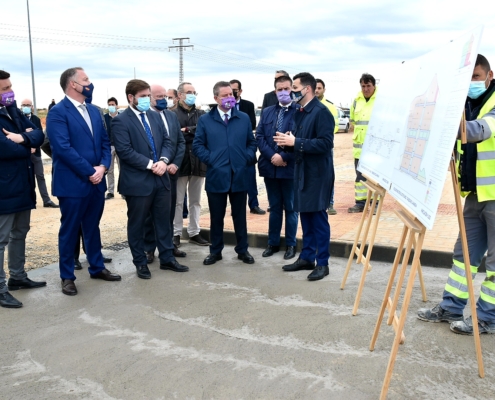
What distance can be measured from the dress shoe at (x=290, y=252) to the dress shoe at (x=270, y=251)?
0.67 ft

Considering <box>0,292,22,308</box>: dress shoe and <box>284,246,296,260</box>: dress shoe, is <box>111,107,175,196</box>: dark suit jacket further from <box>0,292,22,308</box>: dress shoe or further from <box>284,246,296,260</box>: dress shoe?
<box>284,246,296,260</box>: dress shoe

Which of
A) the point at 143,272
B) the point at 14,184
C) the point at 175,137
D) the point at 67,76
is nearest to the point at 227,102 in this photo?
the point at 175,137

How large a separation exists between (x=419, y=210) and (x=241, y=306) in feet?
7.41

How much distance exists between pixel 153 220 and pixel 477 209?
353 centimetres

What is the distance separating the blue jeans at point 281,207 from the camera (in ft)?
21.0

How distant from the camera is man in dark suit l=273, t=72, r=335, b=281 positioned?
5480 mm

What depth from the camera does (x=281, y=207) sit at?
21.5ft

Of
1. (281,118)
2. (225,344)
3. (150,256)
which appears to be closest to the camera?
(225,344)

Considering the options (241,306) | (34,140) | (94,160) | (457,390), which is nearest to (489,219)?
(457,390)

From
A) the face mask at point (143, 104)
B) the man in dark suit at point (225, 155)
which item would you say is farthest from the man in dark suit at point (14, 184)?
the man in dark suit at point (225, 155)

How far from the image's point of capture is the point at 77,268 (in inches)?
244

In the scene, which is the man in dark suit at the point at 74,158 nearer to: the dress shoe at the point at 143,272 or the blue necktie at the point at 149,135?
the blue necktie at the point at 149,135

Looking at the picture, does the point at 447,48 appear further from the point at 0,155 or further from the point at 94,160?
the point at 0,155

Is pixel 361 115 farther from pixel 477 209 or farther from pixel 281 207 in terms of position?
pixel 477 209
